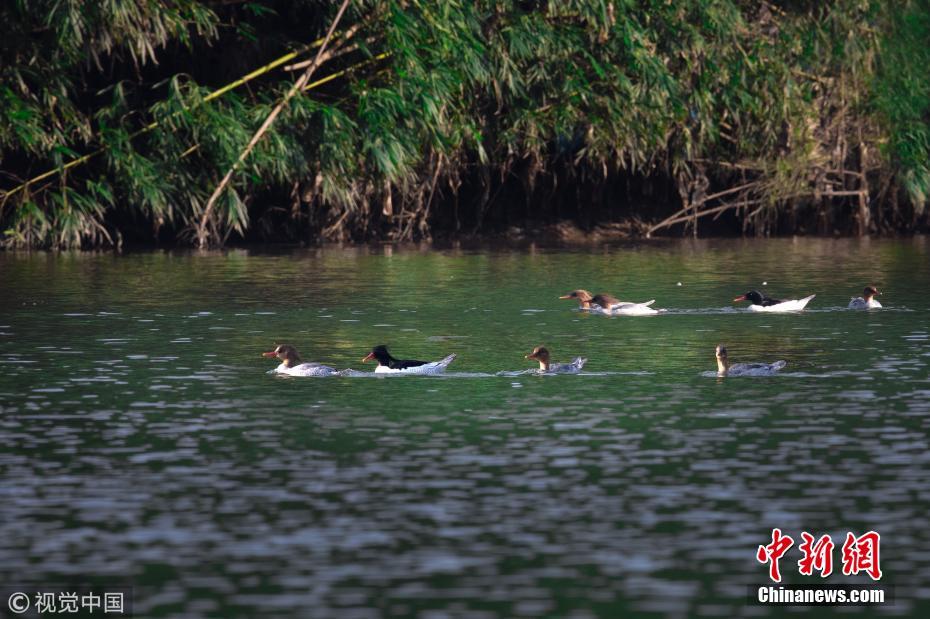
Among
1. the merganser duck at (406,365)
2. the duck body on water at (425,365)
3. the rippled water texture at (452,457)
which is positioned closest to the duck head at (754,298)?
the rippled water texture at (452,457)

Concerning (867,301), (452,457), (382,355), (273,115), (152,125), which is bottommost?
(452,457)

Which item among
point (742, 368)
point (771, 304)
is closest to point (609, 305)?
point (771, 304)

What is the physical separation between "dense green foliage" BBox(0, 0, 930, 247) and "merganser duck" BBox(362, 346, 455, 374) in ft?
45.7

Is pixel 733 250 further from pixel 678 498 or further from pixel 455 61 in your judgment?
pixel 678 498

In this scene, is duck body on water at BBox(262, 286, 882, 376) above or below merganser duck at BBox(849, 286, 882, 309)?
below

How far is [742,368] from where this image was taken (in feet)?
53.3

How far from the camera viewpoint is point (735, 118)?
3769 cm

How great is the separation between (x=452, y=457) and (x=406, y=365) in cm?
434

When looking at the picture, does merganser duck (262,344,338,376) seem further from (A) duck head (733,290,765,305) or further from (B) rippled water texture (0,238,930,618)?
(A) duck head (733,290,765,305)

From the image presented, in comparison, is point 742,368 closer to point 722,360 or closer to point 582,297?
point 722,360

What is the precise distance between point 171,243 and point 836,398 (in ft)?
77.9

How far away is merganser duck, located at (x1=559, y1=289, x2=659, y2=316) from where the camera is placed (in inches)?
888

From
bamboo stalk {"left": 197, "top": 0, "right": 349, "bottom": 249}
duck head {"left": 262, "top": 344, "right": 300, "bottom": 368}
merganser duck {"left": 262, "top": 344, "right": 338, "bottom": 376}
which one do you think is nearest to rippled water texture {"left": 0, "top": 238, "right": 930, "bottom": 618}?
merganser duck {"left": 262, "top": 344, "right": 338, "bottom": 376}

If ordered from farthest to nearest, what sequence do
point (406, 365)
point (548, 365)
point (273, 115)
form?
point (273, 115)
point (548, 365)
point (406, 365)
